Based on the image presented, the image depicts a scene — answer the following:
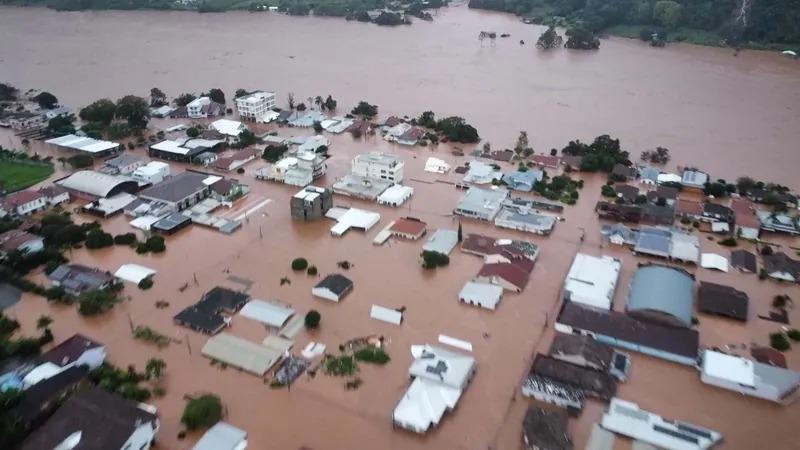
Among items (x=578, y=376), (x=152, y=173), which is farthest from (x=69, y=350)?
(x=578, y=376)

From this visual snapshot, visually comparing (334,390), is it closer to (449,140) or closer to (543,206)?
(543,206)

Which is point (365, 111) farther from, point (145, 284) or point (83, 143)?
point (145, 284)

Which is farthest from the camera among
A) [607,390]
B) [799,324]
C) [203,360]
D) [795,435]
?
[799,324]

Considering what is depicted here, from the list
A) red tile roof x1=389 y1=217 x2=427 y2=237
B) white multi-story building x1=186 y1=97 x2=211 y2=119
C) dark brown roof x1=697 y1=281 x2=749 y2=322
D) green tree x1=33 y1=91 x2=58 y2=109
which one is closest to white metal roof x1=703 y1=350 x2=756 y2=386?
dark brown roof x1=697 y1=281 x2=749 y2=322

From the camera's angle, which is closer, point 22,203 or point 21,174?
point 22,203

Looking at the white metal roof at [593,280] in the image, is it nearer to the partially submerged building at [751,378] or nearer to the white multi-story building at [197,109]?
the partially submerged building at [751,378]

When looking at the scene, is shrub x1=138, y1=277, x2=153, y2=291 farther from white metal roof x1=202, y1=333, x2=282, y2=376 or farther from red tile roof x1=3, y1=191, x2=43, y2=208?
red tile roof x1=3, y1=191, x2=43, y2=208

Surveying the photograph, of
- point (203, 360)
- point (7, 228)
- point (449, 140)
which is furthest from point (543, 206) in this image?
point (7, 228)
